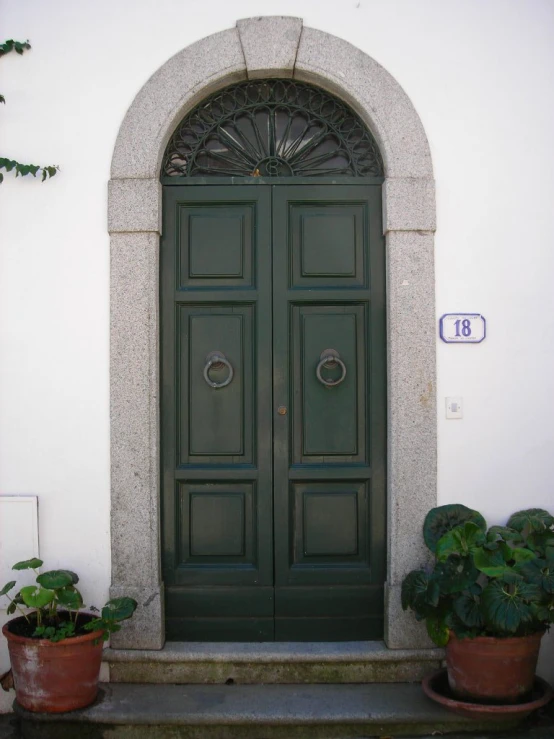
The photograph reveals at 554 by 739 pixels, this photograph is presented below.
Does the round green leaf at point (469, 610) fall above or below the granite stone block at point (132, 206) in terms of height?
below

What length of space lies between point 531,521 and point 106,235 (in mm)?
2681

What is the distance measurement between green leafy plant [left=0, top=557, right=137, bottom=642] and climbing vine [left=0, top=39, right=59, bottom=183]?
2014mm

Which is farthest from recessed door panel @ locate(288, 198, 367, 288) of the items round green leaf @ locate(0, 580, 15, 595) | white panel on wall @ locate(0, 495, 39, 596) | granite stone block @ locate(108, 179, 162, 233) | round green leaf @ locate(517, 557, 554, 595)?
round green leaf @ locate(0, 580, 15, 595)

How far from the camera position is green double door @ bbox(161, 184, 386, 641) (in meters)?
A: 4.01

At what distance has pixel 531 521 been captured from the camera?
369 centimetres

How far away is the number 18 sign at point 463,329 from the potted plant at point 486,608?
99 centimetres

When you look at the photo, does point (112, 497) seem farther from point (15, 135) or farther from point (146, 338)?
point (15, 135)

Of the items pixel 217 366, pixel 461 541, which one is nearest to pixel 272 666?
pixel 461 541

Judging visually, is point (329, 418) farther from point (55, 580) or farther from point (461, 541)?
point (55, 580)

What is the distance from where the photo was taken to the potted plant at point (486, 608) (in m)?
3.26

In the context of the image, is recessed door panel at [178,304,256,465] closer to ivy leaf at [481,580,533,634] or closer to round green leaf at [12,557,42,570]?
round green leaf at [12,557,42,570]

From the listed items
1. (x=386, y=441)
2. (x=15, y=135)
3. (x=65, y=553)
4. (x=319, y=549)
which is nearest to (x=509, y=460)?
(x=386, y=441)

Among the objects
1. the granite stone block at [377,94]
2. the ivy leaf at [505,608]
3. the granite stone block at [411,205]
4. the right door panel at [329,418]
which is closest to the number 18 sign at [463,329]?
the right door panel at [329,418]

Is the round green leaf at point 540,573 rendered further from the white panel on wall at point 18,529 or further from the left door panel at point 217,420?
the white panel on wall at point 18,529
